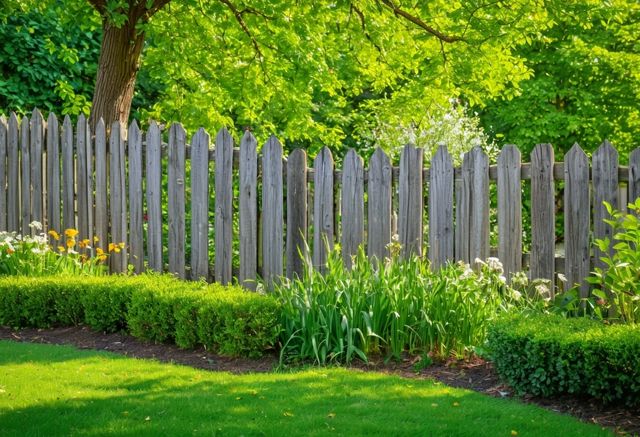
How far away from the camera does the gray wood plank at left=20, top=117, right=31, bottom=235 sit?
9969 millimetres

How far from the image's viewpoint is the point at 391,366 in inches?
225

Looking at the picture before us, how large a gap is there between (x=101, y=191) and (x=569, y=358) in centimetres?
627

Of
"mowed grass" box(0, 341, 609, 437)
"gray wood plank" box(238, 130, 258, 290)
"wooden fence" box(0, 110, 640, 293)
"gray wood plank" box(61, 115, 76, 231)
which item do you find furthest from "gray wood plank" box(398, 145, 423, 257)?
"gray wood plank" box(61, 115, 76, 231)

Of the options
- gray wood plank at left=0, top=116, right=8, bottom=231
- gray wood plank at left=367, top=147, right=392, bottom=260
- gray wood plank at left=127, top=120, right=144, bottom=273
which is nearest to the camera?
gray wood plank at left=367, top=147, right=392, bottom=260

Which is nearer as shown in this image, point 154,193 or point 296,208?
point 296,208

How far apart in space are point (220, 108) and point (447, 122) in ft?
10.7

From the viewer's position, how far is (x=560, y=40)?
16078 mm

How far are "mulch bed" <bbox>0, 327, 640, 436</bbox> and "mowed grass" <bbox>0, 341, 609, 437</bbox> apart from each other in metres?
0.23

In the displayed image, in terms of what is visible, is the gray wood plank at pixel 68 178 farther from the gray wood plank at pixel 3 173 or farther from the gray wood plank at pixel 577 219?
the gray wood plank at pixel 577 219

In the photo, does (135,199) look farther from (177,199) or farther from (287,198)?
(287,198)

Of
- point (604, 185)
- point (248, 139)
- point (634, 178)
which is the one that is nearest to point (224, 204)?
point (248, 139)

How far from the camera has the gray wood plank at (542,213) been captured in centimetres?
696

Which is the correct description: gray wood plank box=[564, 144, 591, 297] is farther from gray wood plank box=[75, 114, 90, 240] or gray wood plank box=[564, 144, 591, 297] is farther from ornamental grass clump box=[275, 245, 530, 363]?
gray wood plank box=[75, 114, 90, 240]

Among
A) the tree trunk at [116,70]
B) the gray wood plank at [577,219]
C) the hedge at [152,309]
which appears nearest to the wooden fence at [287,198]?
the gray wood plank at [577,219]
